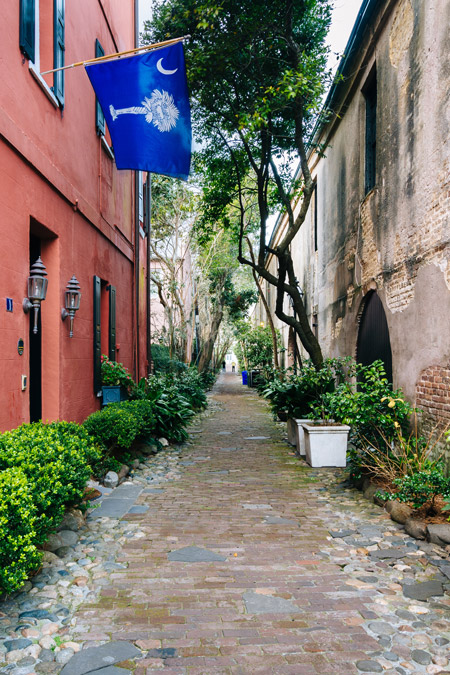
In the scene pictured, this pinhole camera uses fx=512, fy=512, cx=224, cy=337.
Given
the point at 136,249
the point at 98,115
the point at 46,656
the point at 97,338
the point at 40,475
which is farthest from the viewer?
the point at 136,249

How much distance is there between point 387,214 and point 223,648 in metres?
6.62

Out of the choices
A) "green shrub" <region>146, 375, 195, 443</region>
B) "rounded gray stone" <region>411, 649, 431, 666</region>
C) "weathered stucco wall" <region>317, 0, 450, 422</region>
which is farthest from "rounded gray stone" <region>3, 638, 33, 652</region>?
"green shrub" <region>146, 375, 195, 443</region>

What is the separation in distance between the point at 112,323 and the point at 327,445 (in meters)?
4.47

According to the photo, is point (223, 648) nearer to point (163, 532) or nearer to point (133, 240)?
point (163, 532)

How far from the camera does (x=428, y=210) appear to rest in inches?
246

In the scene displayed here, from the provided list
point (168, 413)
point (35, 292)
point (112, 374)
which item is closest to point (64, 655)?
point (35, 292)

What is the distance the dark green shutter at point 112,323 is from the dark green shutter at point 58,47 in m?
3.75

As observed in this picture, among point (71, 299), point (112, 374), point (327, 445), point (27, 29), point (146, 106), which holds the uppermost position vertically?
point (27, 29)

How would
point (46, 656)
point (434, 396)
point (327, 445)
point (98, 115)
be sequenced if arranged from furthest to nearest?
point (98, 115) < point (327, 445) < point (434, 396) < point (46, 656)

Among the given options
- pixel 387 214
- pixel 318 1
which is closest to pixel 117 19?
pixel 318 1

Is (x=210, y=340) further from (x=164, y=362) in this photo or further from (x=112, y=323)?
(x=112, y=323)

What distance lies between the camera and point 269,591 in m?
3.62

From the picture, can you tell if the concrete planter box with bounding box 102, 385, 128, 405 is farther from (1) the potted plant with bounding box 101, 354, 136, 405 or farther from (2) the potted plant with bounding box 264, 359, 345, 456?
(2) the potted plant with bounding box 264, 359, 345, 456

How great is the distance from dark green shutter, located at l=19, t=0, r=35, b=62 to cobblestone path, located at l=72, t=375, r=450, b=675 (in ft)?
15.9
